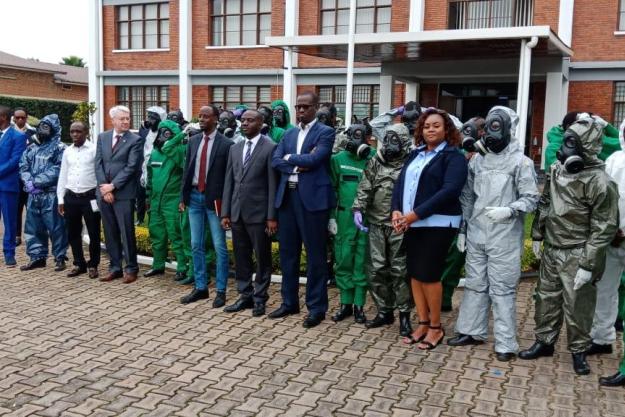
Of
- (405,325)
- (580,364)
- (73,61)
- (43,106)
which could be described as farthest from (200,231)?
(73,61)

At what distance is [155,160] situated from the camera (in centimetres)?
Result: 782

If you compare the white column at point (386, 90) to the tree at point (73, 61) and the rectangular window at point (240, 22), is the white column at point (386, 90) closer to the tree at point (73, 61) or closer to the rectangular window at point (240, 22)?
the rectangular window at point (240, 22)

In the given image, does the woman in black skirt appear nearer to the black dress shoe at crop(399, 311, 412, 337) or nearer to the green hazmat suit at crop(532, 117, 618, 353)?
the black dress shoe at crop(399, 311, 412, 337)

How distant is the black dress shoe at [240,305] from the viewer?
665cm

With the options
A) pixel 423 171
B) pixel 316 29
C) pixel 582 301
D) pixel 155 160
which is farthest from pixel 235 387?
pixel 316 29

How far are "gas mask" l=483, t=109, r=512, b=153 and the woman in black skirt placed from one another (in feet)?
0.87

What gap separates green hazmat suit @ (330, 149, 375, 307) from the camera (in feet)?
20.6

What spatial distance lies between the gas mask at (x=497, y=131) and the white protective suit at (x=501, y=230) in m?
0.07

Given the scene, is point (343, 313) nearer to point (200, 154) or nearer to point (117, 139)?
point (200, 154)

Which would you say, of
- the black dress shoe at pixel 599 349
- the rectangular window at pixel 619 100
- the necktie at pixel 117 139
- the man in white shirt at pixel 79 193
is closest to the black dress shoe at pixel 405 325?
the black dress shoe at pixel 599 349

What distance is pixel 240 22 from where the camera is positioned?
26281mm

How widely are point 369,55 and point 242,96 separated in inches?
369

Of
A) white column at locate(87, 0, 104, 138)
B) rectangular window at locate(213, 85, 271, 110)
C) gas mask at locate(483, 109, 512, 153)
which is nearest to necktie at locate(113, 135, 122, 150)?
gas mask at locate(483, 109, 512, 153)

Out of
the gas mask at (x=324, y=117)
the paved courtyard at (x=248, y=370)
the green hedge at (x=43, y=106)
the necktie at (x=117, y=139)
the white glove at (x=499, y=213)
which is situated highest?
the green hedge at (x=43, y=106)
